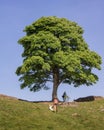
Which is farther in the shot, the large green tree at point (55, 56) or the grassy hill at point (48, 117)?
the large green tree at point (55, 56)

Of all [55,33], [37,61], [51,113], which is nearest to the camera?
[51,113]

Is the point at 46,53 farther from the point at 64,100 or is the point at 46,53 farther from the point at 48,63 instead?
the point at 64,100

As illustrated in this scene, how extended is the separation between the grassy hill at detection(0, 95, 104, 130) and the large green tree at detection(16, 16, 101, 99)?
1062 centimetres

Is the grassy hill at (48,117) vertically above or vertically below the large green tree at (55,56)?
below

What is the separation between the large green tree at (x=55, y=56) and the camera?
62.3m

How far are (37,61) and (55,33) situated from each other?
699 cm

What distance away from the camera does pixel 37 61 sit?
202ft

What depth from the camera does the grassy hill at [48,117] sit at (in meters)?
40.8

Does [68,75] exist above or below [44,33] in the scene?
below

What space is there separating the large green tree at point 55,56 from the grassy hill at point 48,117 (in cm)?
1062

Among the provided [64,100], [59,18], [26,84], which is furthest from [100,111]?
[59,18]

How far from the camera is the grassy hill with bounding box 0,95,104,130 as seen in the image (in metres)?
40.8

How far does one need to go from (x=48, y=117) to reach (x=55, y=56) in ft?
60.8

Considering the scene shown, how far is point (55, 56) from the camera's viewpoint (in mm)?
62156
